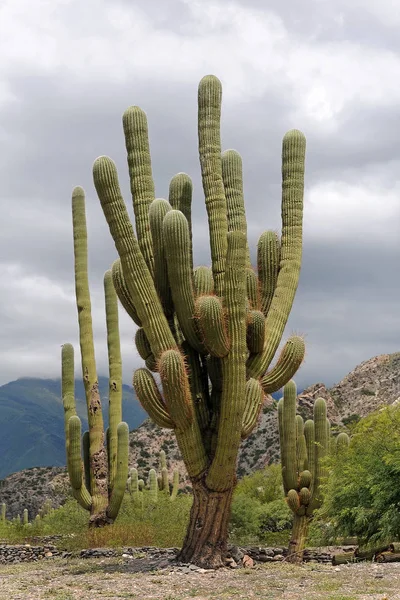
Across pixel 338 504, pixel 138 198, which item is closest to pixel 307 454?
pixel 338 504

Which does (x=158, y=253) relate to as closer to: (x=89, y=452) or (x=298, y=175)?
(x=298, y=175)

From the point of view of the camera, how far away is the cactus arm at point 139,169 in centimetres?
1441

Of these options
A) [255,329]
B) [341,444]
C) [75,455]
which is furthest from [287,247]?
[75,455]

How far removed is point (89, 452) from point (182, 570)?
8.53m

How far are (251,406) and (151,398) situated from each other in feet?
5.86

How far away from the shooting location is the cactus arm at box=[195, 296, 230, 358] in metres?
12.8

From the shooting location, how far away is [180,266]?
1331 cm

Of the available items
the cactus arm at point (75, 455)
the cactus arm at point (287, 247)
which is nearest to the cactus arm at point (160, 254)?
the cactus arm at point (287, 247)

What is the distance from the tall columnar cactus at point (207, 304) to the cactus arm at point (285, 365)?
0.02 metres

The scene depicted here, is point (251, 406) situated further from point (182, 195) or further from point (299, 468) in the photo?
point (299, 468)

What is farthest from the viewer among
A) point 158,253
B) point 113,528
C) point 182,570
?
point 113,528

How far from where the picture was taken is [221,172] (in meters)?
14.7

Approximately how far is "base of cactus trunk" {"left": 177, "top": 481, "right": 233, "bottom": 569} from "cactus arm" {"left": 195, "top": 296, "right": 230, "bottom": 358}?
2488 mm

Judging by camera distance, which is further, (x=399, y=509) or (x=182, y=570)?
(x=399, y=509)
